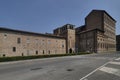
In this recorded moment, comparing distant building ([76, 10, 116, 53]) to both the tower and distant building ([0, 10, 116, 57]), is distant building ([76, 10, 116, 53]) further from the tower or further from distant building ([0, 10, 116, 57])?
the tower

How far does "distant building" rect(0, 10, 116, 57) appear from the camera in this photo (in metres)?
36.2

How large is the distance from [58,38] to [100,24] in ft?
91.6

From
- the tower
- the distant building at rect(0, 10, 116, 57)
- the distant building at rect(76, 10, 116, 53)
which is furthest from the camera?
the distant building at rect(76, 10, 116, 53)

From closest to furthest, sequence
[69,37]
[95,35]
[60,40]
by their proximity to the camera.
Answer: [60,40], [69,37], [95,35]

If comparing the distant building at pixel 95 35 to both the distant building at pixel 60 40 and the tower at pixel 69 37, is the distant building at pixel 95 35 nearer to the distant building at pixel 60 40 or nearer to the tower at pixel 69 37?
the distant building at pixel 60 40

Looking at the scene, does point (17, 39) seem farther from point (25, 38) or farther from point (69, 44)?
point (69, 44)

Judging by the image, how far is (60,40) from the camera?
54.8 meters

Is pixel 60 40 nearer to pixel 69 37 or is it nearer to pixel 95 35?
pixel 69 37

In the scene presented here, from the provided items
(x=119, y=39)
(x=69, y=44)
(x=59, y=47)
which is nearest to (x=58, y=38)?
(x=59, y=47)

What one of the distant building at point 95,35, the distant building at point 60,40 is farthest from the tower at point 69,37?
the distant building at point 95,35

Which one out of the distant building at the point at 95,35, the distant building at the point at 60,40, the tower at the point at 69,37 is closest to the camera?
the distant building at the point at 60,40

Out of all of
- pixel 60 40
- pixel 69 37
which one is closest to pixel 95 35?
pixel 69 37

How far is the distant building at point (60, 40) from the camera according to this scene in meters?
36.2

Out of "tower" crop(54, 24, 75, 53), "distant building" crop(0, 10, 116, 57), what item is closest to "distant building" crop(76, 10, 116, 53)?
"distant building" crop(0, 10, 116, 57)
